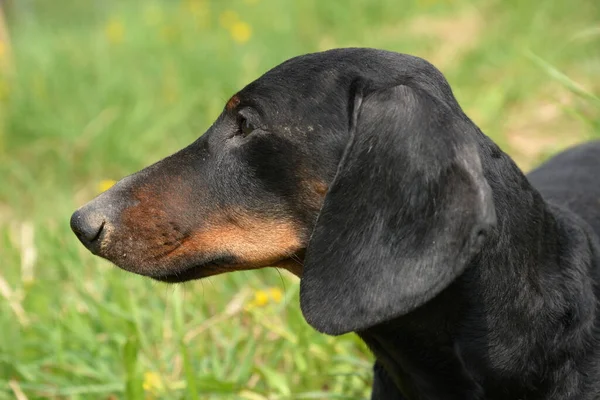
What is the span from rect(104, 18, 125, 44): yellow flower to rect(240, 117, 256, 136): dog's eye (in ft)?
14.6

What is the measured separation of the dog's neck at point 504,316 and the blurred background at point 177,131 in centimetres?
74

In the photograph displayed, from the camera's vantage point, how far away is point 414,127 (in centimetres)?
203

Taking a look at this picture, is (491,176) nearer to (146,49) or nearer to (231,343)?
Result: (231,343)

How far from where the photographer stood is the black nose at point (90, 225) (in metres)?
2.35

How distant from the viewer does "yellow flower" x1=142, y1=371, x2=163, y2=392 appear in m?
3.01

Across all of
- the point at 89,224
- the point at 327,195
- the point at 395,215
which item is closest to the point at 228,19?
the point at 89,224

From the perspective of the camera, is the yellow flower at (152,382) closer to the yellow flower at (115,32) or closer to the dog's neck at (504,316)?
the dog's neck at (504,316)

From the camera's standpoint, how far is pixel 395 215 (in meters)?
2.07

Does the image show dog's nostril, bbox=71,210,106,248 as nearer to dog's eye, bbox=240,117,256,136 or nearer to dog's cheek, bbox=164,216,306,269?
dog's cheek, bbox=164,216,306,269

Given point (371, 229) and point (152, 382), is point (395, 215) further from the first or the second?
point (152, 382)

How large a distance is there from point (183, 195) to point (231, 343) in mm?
1125

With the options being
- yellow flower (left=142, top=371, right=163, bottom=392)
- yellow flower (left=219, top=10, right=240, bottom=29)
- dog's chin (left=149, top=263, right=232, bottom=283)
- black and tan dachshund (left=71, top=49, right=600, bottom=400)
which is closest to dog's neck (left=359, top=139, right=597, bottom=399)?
black and tan dachshund (left=71, top=49, right=600, bottom=400)

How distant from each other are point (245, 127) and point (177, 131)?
332cm

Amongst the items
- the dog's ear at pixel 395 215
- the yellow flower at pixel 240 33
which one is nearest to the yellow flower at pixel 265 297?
the dog's ear at pixel 395 215
